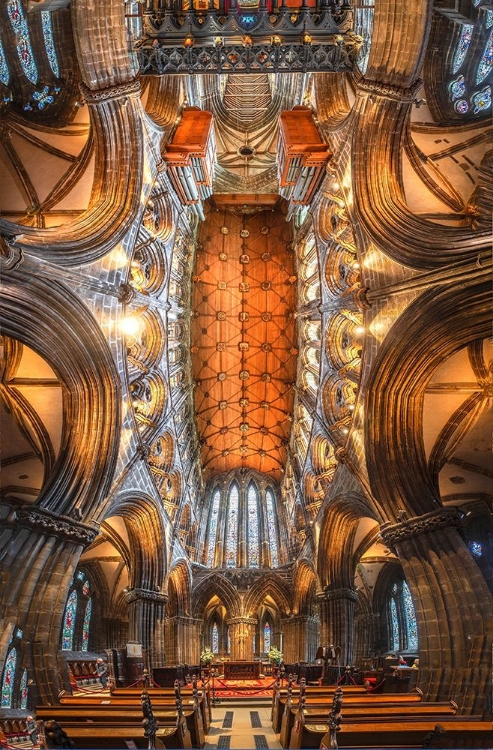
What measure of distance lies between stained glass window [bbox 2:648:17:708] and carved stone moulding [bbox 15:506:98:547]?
2669 millimetres

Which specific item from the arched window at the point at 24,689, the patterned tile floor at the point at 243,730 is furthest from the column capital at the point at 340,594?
the arched window at the point at 24,689

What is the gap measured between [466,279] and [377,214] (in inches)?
157

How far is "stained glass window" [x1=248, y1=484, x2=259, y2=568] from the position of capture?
98.2ft

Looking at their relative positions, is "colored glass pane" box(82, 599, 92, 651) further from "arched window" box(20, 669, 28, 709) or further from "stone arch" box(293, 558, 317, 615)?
"arched window" box(20, 669, 28, 709)

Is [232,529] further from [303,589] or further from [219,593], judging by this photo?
[303,589]

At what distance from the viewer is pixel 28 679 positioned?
42.4ft

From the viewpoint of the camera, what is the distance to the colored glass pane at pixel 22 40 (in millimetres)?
15990

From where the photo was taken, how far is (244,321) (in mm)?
28859

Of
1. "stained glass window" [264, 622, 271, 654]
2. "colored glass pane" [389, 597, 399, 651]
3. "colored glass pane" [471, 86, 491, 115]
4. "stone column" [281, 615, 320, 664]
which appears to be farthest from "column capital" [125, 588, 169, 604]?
"colored glass pane" [471, 86, 491, 115]

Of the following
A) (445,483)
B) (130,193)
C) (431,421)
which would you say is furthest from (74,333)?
(445,483)

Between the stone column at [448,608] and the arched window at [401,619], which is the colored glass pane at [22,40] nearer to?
the stone column at [448,608]

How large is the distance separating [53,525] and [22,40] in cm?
1359

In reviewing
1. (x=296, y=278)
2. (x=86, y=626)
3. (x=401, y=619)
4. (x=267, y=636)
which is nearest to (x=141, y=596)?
(x=86, y=626)

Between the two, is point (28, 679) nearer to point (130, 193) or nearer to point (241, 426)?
point (130, 193)
